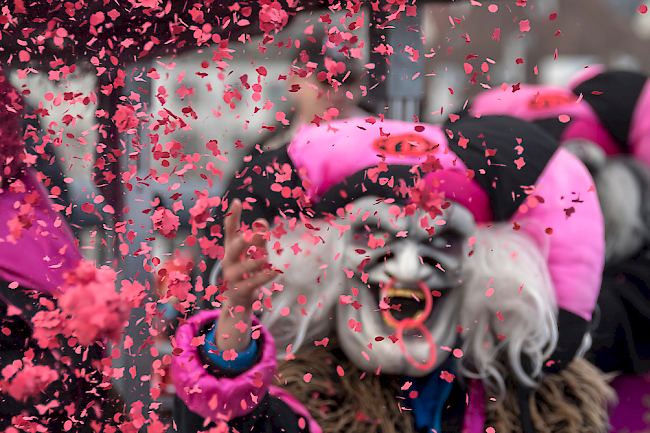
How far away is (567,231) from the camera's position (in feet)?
2.15

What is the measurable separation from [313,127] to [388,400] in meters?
0.37

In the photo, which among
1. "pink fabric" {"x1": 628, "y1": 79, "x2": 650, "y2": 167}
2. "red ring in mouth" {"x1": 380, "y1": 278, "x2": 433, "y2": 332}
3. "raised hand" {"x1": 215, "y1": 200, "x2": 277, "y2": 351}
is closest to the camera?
"raised hand" {"x1": 215, "y1": 200, "x2": 277, "y2": 351}

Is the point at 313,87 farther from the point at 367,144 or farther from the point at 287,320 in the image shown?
the point at 287,320

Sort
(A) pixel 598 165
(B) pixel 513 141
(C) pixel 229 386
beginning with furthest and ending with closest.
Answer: (A) pixel 598 165 < (B) pixel 513 141 < (C) pixel 229 386

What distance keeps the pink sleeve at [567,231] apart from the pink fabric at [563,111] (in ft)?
0.43

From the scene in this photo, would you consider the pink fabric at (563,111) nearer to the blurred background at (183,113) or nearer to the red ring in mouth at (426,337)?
the blurred background at (183,113)

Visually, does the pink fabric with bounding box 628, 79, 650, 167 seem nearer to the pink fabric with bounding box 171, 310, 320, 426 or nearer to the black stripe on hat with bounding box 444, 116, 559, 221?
the black stripe on hat with bounding box 444, 116, 559, 221

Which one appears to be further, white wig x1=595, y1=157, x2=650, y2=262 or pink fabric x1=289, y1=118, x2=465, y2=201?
white wig x1=595, y1=157, x2=650, y2=262

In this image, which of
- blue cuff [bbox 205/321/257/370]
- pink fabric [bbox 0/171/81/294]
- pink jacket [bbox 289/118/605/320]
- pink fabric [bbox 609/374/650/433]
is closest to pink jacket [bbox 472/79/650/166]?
pink jacket [bbox 289/118/605/320]

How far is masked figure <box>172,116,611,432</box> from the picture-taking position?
1.99 feet

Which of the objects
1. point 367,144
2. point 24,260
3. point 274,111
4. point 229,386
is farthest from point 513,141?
point 24,260

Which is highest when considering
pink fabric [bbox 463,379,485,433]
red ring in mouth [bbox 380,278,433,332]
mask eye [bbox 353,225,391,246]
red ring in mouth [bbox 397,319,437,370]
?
mask eye [bbox 353,225,391,246]

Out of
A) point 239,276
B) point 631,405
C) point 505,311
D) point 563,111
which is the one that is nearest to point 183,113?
point 239,276

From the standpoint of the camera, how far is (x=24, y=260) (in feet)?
1.94
